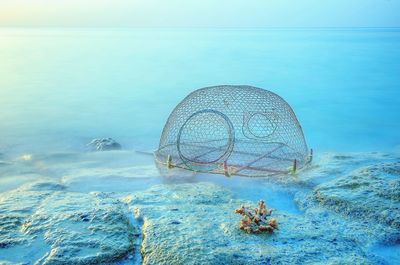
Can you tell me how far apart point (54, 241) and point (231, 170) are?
109 inches

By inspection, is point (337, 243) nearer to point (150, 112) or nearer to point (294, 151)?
point (294, 151)

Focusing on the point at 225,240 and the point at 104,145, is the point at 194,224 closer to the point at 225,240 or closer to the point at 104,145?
the point at 225,240

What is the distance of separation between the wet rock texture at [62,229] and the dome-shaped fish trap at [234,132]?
169 cm

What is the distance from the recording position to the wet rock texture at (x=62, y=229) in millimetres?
3598

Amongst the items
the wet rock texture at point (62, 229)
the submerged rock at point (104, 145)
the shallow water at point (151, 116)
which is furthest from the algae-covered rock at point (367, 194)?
the submerged rock at point (104, 145)

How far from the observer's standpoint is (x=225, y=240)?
3.86 m

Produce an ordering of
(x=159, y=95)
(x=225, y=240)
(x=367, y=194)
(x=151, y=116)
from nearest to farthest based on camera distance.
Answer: (x=225, y=240) < (x=367, y=194) < (x=151, y=116) < (x=159, y=95)

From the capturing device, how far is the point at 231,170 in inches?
230

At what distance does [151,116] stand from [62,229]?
7.68 meters

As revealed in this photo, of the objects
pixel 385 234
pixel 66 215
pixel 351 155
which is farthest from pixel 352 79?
pixel 66 215

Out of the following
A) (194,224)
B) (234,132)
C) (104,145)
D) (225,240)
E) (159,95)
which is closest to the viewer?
(225,240)

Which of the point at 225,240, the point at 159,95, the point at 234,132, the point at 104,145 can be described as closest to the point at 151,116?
the point at 104,145

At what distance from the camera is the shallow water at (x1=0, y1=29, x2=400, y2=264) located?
19.0 ft

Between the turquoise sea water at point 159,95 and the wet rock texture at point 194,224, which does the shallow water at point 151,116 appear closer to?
the turquoise sea water at point 159,95
